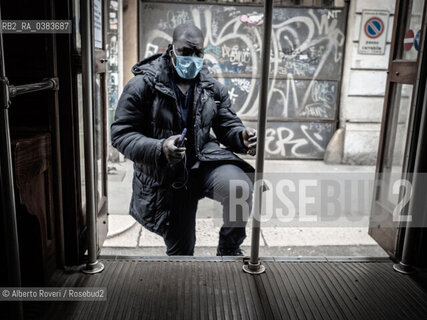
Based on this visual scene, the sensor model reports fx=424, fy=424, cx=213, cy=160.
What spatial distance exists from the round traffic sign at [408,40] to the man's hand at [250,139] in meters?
1.07

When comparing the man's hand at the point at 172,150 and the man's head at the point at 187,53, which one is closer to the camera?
the man's hand at the point at 172,150

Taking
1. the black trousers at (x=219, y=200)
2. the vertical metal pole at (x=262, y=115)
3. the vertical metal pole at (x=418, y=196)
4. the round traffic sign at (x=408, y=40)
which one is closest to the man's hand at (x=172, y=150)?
the black trousers at (x=219, y=200)

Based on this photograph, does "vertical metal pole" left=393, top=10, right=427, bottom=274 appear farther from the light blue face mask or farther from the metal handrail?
the metal handrail

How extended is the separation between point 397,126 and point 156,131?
5.07ft

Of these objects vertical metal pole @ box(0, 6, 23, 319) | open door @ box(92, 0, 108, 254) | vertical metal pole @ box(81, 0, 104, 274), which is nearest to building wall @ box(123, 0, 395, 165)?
open door @ box(92, 0, 108, 254)

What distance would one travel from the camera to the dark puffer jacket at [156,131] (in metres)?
2.42

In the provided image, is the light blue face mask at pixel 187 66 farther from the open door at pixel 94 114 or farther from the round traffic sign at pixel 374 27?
the round traffic sign at pixel 374 27

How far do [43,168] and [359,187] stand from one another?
4497mm

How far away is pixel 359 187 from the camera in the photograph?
554 cm

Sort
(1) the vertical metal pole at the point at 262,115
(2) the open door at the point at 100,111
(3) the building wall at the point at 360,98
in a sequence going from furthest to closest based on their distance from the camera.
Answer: (3) the building wall at the point at 360,98, (2) the open door at the point at 100,111, (1) the vertical metal pole at the point at 262,115

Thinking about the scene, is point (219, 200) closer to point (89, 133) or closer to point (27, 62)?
point (89, 133)

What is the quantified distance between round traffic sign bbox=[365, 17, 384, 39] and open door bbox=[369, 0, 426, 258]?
3683 mm

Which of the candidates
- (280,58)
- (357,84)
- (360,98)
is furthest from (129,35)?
(360,98)

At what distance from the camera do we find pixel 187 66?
8.52 feet
